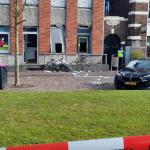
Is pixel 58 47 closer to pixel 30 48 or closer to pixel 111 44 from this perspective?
pixel 30 48

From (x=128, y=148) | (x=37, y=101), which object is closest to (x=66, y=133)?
(x=128, y=148)

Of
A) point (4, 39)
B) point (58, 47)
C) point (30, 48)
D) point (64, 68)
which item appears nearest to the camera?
point (64, 68)

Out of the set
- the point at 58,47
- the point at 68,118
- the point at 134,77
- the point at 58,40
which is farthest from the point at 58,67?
the point at 68,118

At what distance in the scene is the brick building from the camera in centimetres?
3125

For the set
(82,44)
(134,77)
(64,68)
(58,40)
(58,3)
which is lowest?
(64,68)

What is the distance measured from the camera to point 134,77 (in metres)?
18.6

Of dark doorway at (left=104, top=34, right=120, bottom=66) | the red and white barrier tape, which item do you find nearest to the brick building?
dark doorway at (left=104, top=34, right=120, bottom=66)

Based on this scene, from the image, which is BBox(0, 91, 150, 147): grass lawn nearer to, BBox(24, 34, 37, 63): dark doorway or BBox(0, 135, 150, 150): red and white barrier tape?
BBox(0, 135, 150, 150): red and white barrier tape

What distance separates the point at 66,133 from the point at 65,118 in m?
1.10

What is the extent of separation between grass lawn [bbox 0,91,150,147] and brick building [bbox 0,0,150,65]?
68.3 feet

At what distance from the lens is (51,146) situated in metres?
4.70

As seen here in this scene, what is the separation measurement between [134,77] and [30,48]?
48.6ft

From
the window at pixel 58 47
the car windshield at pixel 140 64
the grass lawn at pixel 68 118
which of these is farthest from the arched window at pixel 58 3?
the grass lawn at pixel 68 118

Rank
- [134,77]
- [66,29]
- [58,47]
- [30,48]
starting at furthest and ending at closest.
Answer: [58,47] < [66,29] < [30,48] < [134,77]
